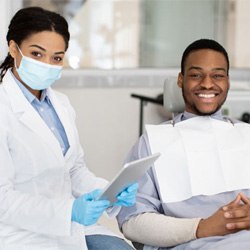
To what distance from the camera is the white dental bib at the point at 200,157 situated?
198 centimetres

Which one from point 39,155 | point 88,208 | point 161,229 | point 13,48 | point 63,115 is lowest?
point 161,229

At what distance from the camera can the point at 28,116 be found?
1749 mm

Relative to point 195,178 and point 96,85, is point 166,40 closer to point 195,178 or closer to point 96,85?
point 96,85

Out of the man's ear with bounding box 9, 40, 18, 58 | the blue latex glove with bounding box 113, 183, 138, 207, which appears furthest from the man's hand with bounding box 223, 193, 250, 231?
the man's ear with bounding box 9, 40, 18, 58

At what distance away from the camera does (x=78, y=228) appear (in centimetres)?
180

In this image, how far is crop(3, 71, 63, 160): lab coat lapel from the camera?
1.74 metres

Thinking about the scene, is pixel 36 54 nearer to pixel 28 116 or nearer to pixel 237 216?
pixel 28 116

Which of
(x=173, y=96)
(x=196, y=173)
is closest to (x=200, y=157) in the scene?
(x=196, y=173)

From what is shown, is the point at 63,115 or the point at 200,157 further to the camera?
the point at 200,157

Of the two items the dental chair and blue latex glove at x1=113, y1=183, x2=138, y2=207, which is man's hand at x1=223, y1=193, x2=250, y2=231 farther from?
the dental chair

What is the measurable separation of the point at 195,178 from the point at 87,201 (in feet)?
1.66

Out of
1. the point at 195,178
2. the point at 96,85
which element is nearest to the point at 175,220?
the point at 195,178

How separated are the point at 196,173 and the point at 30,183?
1.91ft

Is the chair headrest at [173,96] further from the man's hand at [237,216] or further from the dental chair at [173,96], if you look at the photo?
the man's hand at [237,216]
